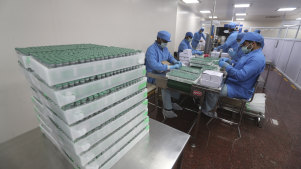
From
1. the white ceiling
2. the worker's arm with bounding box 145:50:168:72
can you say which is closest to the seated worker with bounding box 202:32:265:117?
the worker's arm with bounding box 145:50:168:72

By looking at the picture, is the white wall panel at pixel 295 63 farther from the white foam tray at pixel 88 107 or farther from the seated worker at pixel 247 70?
the white foam tray at pixel 88 107

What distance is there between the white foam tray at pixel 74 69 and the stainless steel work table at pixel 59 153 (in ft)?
1.75

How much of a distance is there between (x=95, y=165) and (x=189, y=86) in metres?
1.41

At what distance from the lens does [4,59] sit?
136cm

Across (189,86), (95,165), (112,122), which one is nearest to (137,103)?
(112,122)

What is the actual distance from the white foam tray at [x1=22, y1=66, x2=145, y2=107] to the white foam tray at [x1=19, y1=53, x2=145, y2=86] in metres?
0.04

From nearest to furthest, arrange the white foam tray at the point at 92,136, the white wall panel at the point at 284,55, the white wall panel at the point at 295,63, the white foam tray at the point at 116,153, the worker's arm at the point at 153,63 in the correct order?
the white foam tray at the point at 92,136, the white foam tray at the point at 116,153, the worker's arm at the point at 153,63, the white wall panel at the point at 295,63, the white wall panel at the point at 284,55

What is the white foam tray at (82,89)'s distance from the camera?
482mm

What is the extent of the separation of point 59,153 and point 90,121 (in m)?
0.45

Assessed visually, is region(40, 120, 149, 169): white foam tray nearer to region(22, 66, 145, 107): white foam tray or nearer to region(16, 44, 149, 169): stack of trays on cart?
region(16, 44, 149, 169): stack of trays on cart

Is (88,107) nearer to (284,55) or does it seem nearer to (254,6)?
(284,55)

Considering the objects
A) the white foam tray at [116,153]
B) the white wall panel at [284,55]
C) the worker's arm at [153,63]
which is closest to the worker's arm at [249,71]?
the worker's arm at [153,63]

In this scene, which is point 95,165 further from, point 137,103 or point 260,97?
point 260,97

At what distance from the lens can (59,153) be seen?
81 centimetres
